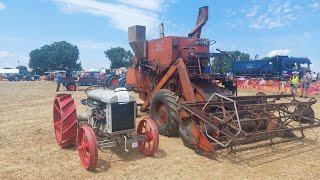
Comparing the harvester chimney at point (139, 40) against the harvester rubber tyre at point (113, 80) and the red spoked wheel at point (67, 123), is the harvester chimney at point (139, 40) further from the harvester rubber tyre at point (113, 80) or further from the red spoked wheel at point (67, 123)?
the harvester rubber tyre at point (113, 80)

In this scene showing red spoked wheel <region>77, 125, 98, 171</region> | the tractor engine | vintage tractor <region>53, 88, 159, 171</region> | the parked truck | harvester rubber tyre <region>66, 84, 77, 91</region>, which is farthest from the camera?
the parked truck

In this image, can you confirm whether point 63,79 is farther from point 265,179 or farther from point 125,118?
point 265,179

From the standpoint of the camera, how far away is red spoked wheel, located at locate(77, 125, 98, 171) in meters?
4.66

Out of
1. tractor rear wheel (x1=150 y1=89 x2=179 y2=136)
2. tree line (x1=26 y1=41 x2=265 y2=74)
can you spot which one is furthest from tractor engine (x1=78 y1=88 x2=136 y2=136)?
tree line (x1=26 y1=41 x2=265 y2=74)

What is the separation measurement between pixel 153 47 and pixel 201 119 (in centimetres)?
409

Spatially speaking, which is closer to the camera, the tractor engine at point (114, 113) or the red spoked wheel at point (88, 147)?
the red spoked wheel at point (88, 147)

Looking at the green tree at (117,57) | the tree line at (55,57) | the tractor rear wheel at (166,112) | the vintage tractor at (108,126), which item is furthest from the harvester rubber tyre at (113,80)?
the green tree at (117,57)

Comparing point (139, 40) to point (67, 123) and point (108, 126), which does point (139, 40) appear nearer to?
point (67, 123)

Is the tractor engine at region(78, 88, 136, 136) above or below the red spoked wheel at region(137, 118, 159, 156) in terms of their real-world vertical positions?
above

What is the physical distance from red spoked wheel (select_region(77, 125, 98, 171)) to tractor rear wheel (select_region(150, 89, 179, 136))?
89.9 inches

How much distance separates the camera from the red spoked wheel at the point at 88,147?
4660 millimetres

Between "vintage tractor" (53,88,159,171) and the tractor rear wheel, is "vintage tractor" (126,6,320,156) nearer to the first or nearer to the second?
the tractor rear wheel

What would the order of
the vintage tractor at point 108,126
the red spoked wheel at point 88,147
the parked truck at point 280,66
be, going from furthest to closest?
the parked truck at point 280,66 < the vintage tractor at point 108,126 < the red spoked wheel at point 88,147

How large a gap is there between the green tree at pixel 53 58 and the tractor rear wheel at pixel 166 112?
7461cm
